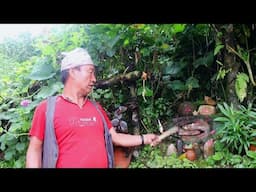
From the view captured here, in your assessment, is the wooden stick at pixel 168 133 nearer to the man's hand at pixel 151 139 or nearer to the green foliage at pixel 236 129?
the man's hand at pixel 151 139

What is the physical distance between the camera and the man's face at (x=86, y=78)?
7.42 feet

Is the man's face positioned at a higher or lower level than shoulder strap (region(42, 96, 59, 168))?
higher

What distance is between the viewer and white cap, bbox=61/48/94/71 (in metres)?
2.26

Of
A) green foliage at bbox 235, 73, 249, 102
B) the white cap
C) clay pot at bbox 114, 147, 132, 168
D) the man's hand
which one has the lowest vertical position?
clay pot at bbox 114, 147, 132, 168

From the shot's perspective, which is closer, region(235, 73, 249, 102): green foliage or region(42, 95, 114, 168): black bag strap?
region(42, 95, 114, 168): black bag strap

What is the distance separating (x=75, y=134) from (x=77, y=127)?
0.13ft

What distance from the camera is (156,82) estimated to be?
92.5 inches

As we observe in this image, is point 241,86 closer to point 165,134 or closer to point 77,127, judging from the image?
point 165,134

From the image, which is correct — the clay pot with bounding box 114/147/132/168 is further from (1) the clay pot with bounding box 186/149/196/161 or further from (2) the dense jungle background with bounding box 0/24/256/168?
(1) the clay pot with bounding box 186/149/196/161

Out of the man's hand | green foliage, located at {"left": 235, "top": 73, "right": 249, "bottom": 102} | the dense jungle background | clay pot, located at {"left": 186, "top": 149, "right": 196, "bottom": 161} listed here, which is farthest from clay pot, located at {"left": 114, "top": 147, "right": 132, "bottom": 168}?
green foliage, located at {"left": 235, "top": 73, "right": 249, "bottom": 102}

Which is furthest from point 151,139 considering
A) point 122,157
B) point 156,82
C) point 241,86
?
point 241,86

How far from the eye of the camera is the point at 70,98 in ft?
7.36
